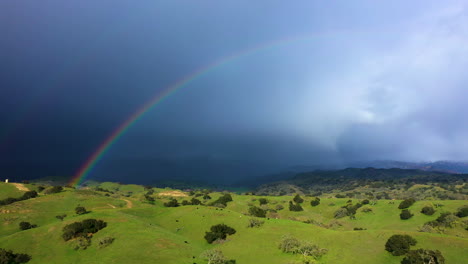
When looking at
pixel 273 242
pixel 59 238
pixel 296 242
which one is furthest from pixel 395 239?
pixel 59 238

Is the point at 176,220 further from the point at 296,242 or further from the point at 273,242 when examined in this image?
→ the point at 296,242

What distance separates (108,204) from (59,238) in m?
41.8

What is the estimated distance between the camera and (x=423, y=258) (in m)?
36.2

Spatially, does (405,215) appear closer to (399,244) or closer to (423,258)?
(399,244)

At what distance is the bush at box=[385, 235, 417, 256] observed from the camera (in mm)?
41156

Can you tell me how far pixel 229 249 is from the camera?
2057 inches

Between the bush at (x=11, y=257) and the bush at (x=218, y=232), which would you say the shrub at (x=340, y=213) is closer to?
the bush at (x=218, y=232)

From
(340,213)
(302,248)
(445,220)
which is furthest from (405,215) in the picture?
(302,248)

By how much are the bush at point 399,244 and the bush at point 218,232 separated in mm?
31958

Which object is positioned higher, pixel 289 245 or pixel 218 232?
pixel 289 245

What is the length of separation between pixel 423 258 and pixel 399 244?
223 inches

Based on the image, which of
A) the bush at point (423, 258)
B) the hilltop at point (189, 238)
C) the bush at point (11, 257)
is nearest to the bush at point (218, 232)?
the hilltop at point (189, 238)

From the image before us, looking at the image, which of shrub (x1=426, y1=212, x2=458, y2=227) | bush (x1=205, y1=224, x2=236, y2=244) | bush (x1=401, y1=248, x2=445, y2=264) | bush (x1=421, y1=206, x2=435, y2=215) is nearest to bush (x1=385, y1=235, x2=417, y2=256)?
bush (x1=401, y1=248, x2=445, y2=264)

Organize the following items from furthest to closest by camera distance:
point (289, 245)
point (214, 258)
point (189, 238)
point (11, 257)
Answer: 1. point (189, 238)
2. point (289, 245)
3. point (11, 257)
4. point (214, 258)
